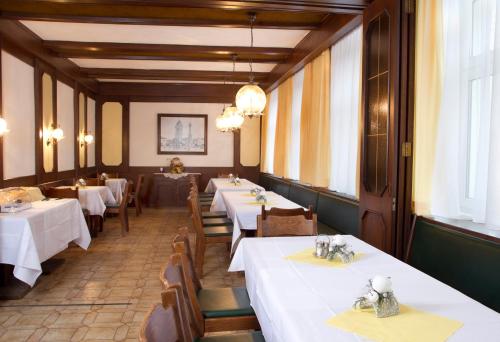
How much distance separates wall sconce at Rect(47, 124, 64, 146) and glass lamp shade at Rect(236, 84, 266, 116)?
384 centimetres

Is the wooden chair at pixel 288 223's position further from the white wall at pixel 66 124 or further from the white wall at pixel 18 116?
the white wall at pixel 66 124

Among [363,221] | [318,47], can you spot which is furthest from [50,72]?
[363,221]

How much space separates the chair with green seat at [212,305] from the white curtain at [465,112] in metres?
1.62

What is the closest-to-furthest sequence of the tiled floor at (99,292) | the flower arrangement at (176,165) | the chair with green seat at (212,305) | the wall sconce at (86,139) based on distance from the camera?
1. the chair with green seat at (212,305)
2. the tiled floor at (99,292)
3. the wall sconce at (86,139)
4. the flower arrangement at (176,165)

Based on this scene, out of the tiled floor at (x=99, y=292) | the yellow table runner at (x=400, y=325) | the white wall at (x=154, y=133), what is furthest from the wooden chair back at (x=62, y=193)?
the white wall at (x=154, y=133)

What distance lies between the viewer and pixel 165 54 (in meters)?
7.08

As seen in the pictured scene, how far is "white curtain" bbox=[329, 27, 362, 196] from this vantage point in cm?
507

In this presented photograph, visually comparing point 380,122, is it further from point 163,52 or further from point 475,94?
point 163,52

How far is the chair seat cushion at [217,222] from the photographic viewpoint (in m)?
5.20

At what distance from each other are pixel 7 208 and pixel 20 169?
2164 millimetres

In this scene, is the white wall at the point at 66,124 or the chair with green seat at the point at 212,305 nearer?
the chair with green seat at the point at 212,305

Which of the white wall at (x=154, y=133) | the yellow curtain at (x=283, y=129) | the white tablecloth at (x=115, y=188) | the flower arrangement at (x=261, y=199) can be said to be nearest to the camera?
the flower arrangement at (x=261, y=199)

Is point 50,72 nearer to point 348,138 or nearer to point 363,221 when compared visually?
point 348,138

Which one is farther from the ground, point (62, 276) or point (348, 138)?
point (348, 138)
